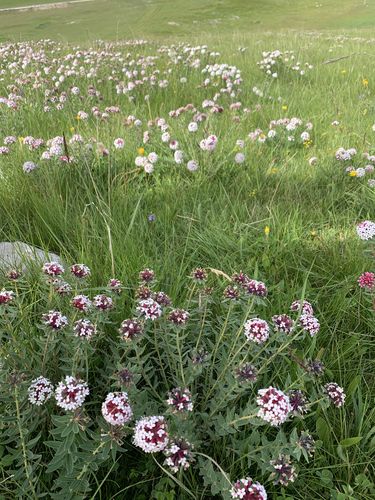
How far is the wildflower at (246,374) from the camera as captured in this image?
1.56 m

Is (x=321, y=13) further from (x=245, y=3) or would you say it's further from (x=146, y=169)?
(x=146, y=169)

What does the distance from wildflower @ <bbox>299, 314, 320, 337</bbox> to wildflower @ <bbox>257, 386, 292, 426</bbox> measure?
45cm

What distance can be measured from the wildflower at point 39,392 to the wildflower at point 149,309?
0.44m

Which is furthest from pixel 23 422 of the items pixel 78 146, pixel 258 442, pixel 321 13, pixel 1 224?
pixel 321 13

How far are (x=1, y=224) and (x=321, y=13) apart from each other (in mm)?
26840

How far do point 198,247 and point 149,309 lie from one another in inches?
51.5

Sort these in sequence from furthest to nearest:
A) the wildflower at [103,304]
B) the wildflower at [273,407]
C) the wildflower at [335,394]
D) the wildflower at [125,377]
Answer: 1. the wildflower at [103,304]
2. the wildflower at [335,394]
3. the wildflower at [125,377]
4. the wildflower at [273,407]

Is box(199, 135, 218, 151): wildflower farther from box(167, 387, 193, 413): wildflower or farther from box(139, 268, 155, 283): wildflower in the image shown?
box(167, 387, 193, 413): wildflower

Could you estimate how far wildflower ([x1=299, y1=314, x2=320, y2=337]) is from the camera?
5.76ft

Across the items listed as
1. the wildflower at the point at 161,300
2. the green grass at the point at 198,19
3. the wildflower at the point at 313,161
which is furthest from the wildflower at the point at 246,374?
the green grass at the point at 198,19

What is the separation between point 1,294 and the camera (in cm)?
168

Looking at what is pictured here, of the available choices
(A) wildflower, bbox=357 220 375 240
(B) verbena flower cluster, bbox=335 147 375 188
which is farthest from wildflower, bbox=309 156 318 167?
(A) wildflower, bbox=357 220 375 240

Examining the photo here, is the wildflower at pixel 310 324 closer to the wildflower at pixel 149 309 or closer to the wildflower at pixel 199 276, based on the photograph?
the wildflower at pixel 199 276

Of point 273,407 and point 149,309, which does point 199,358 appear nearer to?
point 149,309
